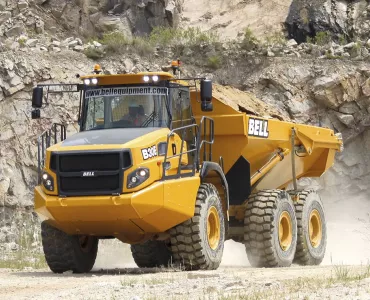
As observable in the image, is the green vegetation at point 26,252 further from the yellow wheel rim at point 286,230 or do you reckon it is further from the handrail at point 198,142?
the yellow wheel rim at point 286,230

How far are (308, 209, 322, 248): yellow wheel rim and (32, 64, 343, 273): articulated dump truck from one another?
0.25 meters

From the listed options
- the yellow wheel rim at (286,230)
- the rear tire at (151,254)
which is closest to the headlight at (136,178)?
the rear tire at (151,254)

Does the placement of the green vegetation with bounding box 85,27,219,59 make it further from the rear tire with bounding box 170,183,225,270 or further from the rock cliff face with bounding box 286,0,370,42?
the rear tire with bounding box 170,183,225,270

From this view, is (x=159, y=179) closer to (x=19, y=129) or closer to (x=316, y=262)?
(x=316, y=262)

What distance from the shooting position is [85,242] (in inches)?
527

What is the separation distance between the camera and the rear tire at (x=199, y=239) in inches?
468

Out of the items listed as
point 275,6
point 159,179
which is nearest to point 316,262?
point 159,179

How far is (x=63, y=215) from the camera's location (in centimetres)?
1160

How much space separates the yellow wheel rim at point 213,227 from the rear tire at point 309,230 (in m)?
2.86

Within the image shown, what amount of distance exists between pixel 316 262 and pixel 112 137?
542 cm

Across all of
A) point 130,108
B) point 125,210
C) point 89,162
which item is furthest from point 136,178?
point 130,108

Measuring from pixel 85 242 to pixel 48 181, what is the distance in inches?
74.6

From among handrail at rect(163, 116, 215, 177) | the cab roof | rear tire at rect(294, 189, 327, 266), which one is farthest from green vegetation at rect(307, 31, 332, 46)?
the cab roof

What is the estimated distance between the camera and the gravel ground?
8.38m
